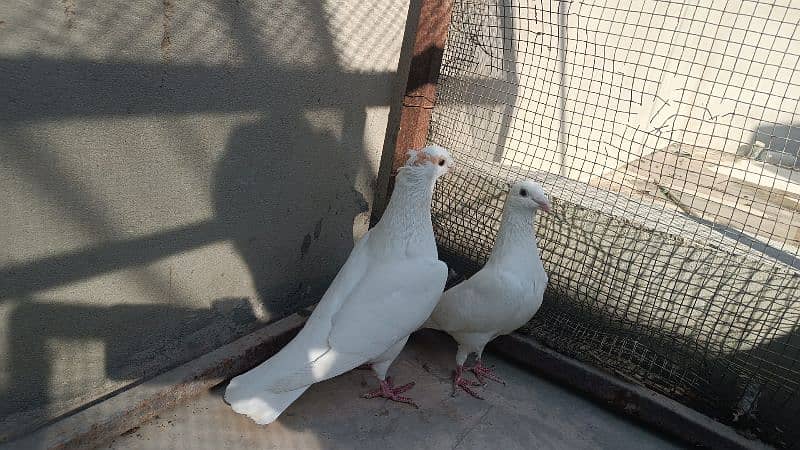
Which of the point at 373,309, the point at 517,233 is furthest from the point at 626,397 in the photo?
the point at 373,309

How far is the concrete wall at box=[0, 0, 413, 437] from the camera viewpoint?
1556mm

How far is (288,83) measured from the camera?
7.11 ft

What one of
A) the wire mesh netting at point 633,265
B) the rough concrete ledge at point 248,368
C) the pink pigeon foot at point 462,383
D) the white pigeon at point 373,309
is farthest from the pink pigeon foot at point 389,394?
the wire mesh netting at point 633,265

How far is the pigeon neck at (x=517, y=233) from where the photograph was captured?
89.8 inches

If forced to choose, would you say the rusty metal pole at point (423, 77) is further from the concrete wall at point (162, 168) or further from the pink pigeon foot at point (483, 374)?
the pink pigeon foot at point (483, 374)

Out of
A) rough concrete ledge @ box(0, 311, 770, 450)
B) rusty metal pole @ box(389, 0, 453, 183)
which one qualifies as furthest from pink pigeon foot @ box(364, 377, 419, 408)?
rusty metal pole @ box(389, 0, 453, 183)

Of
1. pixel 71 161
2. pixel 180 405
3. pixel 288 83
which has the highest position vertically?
pixel 288 83

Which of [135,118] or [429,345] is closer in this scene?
[135,118]

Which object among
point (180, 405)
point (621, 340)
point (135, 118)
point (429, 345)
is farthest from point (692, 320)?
point (135, 118)

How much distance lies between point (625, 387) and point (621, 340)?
8.2 inches

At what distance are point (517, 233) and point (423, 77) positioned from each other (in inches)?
36.5

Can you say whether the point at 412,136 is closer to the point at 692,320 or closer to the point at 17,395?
the point at 692,320

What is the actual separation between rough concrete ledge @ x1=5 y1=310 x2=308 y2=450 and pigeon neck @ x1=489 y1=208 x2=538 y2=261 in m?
1.00

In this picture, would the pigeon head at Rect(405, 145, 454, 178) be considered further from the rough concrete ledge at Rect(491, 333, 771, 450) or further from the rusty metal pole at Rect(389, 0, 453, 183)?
the rough concrete ledge at Rect(491, 333, 771, 450)
